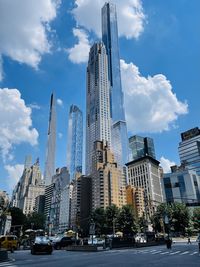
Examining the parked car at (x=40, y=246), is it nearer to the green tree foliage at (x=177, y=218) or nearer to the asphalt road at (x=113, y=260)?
the asphalt road at (x=113, y=260)

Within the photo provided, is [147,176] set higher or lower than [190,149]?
lower

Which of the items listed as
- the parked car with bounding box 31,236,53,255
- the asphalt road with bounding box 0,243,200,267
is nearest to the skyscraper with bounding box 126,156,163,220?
the parked car with bounding box 31,236,53,255

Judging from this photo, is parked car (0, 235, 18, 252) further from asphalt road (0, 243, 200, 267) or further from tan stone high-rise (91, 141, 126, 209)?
tan stone high-rise (91, 141, 126, 209)

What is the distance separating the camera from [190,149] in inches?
6255

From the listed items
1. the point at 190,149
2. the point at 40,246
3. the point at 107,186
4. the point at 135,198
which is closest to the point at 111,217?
the point at 107,186

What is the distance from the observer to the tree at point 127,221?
83.1 metres

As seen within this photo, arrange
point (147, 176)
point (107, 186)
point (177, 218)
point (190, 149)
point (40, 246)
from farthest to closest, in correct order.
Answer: point (147, 176), point (190, 149), point (107, 186), point (177, 218), point (40, 246)

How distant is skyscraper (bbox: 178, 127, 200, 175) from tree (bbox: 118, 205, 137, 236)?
81.2 m

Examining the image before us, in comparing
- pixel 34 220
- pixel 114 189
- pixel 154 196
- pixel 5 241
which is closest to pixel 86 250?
pixel 5 241

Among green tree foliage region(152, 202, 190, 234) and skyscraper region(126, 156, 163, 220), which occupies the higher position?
skyscraper region(126, 156, 163, 220)

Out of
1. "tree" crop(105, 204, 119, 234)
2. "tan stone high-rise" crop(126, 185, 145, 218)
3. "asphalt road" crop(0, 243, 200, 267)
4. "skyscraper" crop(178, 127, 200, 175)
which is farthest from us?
"tan stone high-rise" crop(126, 185, 145, 218)

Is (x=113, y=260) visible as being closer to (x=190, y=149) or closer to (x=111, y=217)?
(x=111, y=217)

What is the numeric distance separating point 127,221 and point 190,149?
91590 mm

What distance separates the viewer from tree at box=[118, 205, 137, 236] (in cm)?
8312
